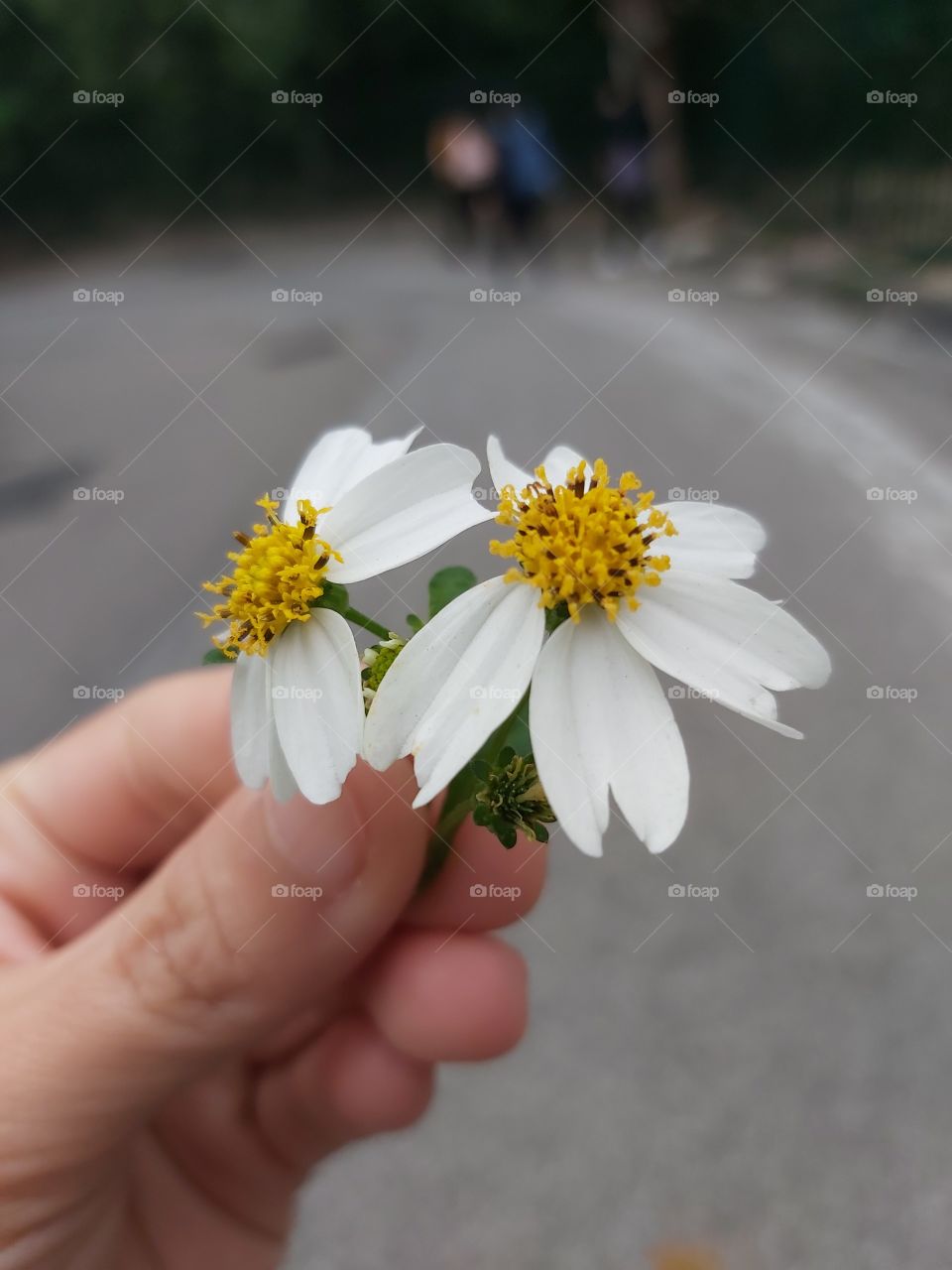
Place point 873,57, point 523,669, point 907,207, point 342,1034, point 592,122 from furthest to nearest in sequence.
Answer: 1. point 592,122
2. point 873,57
3. point 907,207
4. point 342,1034
5. point 523,669

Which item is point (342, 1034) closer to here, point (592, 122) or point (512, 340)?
point (512, 340)

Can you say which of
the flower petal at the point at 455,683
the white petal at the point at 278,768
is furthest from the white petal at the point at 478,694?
the white petal at the point at 278,768

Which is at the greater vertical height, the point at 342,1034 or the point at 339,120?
the point at 339,120

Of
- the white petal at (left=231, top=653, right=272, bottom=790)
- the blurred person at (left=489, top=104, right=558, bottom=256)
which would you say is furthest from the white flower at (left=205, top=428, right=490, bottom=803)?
the blurred person at (left=489, top=104, right=558, bottom=256)

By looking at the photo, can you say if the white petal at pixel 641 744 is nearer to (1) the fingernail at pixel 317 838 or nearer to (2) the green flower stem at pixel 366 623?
(2) the green flower stem at pixel 366 623

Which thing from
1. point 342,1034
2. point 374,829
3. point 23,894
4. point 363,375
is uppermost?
point 363,375

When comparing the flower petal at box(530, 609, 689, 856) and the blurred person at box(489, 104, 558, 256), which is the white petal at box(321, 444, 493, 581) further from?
the blurred person at box(489, 104, 558, 256)

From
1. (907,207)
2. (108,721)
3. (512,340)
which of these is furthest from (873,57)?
(108,721)

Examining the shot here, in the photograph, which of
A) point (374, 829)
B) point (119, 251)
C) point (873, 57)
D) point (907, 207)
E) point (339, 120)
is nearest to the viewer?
point (374, 829)
